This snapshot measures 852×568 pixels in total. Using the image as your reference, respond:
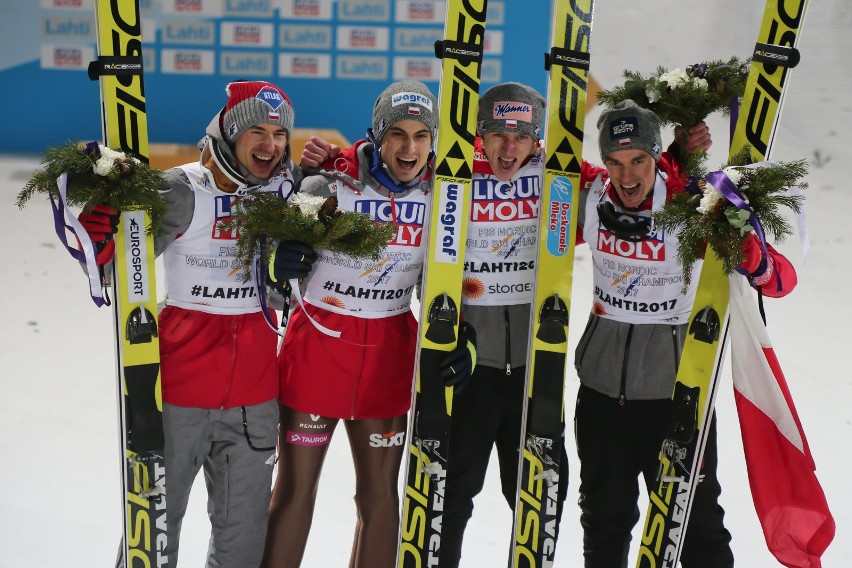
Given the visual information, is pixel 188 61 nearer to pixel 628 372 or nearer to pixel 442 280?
pixel 442 280

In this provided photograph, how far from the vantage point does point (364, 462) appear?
9.42ft

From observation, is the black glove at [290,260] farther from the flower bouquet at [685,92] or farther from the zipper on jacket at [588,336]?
the flower bouquet at [685,92]

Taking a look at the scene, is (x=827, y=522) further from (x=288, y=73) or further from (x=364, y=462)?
(x=288, y=73)

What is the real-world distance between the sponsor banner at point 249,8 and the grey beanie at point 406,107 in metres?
4.45

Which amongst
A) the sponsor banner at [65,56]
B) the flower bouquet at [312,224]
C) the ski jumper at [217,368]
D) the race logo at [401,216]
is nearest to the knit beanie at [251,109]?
the ski jumper at [217,368]

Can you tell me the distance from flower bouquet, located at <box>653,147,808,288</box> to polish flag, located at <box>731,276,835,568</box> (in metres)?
0.31

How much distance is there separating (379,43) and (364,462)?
4657mm

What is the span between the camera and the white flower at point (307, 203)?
100 inches

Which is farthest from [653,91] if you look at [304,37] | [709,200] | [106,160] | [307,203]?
[304,37]

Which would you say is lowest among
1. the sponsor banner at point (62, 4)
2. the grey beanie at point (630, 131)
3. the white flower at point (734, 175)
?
the white flower at point (734, 175)

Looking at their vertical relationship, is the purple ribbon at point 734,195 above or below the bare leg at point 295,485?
above

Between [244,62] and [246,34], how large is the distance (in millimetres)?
190

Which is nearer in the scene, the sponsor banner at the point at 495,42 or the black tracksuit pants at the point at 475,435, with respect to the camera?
the black tracksuit pants at the point at 475,435

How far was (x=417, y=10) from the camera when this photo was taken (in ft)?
22.9
